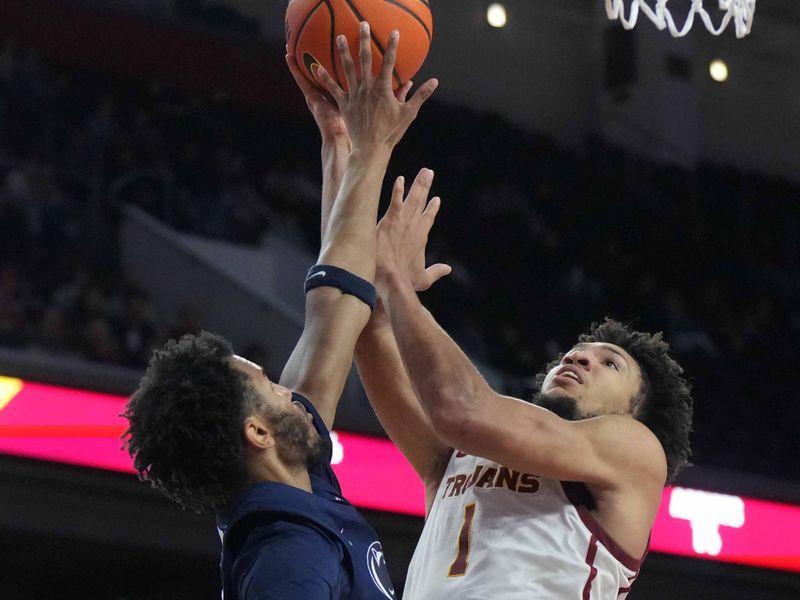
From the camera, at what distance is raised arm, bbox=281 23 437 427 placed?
2660mm

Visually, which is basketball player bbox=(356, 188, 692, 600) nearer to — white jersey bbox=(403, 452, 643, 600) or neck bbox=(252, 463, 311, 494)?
white jersey bbox=(403, 452, 643, 600)

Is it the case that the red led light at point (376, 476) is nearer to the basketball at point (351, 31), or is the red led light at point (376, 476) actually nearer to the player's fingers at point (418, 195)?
the player's fingers at point (418, 195)

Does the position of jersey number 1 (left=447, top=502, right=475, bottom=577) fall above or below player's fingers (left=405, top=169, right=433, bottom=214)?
below

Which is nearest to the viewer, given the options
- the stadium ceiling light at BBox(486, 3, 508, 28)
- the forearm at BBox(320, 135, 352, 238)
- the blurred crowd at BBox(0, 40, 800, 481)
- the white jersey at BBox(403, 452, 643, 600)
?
the white jersey at BBox(403, 452, 643, 600)

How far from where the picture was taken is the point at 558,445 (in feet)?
8.95

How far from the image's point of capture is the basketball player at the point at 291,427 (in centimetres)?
215

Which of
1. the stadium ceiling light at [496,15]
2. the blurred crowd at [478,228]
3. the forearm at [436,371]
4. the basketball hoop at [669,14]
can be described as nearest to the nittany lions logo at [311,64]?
the forearm at [436,371]

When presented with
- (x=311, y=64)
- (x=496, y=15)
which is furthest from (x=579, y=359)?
(x=496, y=15)

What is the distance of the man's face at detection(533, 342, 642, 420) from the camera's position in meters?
3.04

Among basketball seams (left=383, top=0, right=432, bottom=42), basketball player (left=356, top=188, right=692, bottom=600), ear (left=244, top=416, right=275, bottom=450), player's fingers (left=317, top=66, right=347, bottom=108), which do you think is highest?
basketball seams (left=383, top=0, right=432, bottom=42)

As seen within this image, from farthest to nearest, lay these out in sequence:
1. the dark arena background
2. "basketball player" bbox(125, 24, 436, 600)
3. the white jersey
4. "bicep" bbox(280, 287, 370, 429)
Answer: the dark arena background
the white jersey
"bicep" bbox(280, 287, 370, 429)
"basketball player" bbox(125, 24, 436, 600)

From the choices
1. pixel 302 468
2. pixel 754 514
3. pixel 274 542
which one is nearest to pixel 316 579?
pixel 274 542

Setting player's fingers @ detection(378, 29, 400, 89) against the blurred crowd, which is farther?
the blurred crowd

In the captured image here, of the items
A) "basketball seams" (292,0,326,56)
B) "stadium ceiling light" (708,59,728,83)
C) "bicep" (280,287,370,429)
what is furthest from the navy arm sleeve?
"stadium ceiling light" (708,59,728,83)
